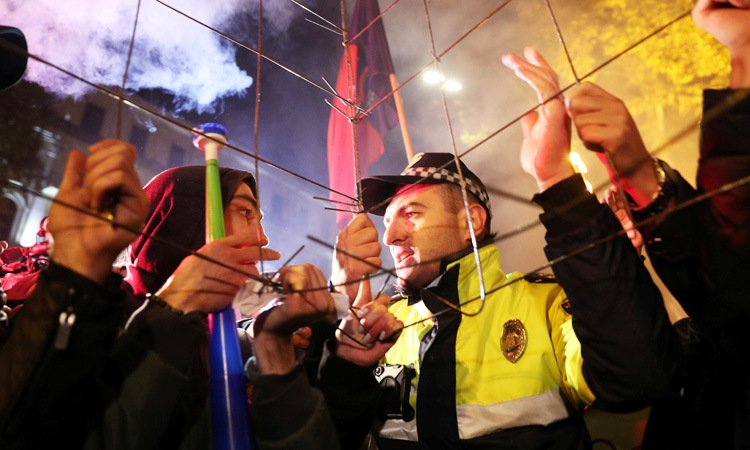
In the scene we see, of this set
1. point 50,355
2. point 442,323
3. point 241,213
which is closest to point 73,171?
point 50,355

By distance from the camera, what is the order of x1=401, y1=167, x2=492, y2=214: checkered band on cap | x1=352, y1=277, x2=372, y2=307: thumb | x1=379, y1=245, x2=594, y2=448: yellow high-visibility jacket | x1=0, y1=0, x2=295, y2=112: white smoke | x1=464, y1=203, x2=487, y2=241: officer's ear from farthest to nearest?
x1=0, y1=0, x2=295, y2=112: white smoke, x1=464, y1=203, x2=487, y2=241: officer's ear, x1=401, y1=167, x2=492, y2=214: checkered band on cap, x1=352, y1=277, x2=372, y2=307: thumb, x1=379, y1=245, x2=594, y2=448: yellow high-visibility jacket

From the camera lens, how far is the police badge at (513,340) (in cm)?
142

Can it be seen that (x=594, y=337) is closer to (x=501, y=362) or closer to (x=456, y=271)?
(x=501, y=362)

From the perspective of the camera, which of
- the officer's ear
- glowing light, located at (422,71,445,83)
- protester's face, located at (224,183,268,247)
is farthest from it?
glowing light, located at (422,71,445,83)

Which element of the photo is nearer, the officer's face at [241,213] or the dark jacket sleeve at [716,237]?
the dark jacket sleeve at [716,237]

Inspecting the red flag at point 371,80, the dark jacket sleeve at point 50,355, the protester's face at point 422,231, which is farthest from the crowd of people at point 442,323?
the red flag at point 371,80

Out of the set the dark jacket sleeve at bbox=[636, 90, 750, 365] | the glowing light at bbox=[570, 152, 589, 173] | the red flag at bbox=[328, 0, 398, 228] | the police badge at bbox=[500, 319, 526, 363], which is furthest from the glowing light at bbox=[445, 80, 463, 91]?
the dark jacket sleeve at bbox=[636, 90, 750, 365]

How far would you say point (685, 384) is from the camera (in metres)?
Answer: 1.08

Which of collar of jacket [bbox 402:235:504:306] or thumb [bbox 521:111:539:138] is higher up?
thumb [bbox 521:111:539:138]

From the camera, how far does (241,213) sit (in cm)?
163

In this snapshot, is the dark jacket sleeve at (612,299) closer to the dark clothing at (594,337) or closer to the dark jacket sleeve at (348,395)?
the dark clothing at (594,337)

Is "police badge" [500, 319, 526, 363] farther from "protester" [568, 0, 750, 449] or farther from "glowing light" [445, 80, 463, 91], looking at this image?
"glowing light" [445, 80, 463, 91]

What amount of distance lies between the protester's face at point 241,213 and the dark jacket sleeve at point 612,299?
926mm

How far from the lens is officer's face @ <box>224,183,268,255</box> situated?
1.56 meters
